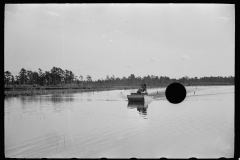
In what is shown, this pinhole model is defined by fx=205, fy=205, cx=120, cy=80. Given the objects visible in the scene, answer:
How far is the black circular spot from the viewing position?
324cm

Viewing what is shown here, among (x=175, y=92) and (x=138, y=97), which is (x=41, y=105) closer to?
(x=138, y=97)

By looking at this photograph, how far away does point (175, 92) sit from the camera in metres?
3.30

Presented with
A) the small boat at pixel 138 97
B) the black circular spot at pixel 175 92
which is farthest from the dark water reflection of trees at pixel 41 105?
the black circular spot at pixel 175 92

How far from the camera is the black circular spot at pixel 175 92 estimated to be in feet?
10.6

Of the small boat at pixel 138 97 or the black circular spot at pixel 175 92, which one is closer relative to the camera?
the black circular spot at pixel 175 92

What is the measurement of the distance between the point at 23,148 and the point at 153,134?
4.86m

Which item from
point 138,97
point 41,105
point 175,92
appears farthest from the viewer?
point 138,97

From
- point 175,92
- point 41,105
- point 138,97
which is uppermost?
point 175,92

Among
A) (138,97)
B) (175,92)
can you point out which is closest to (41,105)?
(138,97)

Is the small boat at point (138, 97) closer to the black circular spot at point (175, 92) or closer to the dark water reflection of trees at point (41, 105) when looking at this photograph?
the dark water reflection of trees at point (41, 105)

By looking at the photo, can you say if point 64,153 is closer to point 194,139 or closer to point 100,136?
point 100,136

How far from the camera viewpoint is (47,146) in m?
6.62
